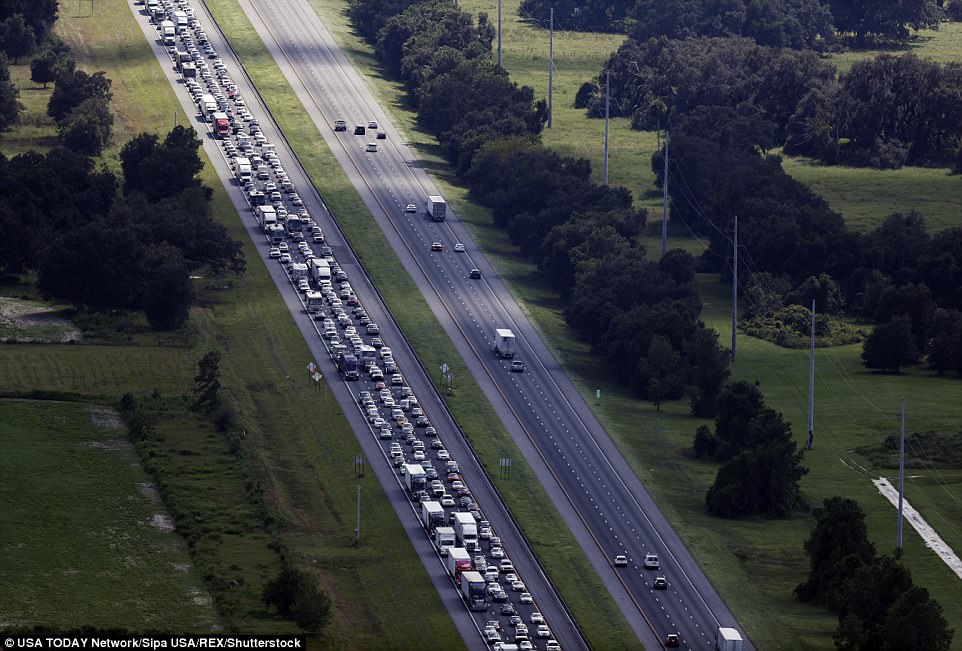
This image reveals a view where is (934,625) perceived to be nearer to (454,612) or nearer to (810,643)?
(810,643)

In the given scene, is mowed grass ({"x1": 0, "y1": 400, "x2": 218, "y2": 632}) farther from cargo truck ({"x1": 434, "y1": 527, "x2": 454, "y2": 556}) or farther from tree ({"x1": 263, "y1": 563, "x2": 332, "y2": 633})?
cargo truck ({"x1": 434, "y1": 527, "x2": 454, "y2": 556})

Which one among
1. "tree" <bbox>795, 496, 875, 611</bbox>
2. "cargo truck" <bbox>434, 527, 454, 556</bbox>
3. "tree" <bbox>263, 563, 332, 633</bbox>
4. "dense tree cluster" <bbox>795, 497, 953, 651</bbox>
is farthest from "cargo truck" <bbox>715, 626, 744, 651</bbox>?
"tree" <bbox>263, 563, 332, 633</bbox>

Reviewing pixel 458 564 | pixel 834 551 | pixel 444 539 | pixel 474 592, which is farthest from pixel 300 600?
pixel 834 551

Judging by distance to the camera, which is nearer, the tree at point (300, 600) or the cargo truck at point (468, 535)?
the tree at point (300, 600)

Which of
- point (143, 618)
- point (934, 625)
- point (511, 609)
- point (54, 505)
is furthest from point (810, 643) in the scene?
point (54, 505)

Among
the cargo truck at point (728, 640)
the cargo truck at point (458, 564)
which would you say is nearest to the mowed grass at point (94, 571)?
the cargo truck at point (458, 564)

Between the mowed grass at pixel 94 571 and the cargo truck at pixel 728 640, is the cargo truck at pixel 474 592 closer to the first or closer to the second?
the cargo truck at pixel 728 640
